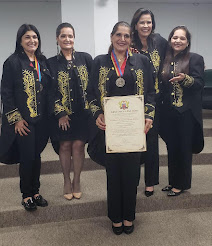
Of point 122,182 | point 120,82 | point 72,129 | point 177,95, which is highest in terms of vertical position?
point 120,82

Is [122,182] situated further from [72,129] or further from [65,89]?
[65,89]

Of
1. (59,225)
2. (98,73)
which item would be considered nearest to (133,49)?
(98,73)

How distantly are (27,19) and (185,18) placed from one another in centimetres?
334

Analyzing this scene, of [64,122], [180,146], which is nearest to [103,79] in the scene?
[64,122]

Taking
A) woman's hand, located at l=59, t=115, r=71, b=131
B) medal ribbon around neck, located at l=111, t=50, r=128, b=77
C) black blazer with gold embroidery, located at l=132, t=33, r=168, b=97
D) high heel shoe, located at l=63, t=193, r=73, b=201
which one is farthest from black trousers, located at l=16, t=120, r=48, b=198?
black blazer with gold embroidery, located at l=132, t=33, r=168, b=97

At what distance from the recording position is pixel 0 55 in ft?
17.7

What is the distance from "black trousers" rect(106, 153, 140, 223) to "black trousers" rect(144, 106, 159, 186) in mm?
384

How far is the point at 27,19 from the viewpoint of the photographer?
17.5ft

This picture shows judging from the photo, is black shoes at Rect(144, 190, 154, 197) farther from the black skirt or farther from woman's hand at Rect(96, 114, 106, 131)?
woman's hand at Rect(96, 114, 106, 131)

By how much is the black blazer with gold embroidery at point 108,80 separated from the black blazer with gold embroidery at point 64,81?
227mm

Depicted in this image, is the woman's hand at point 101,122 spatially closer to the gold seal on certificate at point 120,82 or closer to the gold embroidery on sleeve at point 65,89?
the gold seal on certificate at point 120,82

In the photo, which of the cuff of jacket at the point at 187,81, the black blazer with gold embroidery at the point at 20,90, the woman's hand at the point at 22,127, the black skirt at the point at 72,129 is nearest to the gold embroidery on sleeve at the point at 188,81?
the cuff of jacket at the point at 187,81

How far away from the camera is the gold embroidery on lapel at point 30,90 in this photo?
1.88 meters

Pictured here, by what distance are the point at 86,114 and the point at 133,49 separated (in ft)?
2.01
